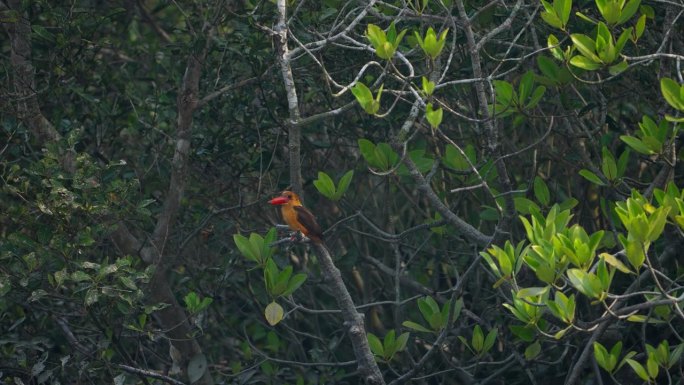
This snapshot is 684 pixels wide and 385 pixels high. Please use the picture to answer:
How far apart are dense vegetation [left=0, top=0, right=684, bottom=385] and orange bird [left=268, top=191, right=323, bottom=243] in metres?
0.19

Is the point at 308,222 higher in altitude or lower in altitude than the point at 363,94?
lower

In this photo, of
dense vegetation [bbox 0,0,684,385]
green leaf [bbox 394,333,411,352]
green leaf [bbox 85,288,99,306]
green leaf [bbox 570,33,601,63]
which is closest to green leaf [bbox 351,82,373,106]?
dense vegetation [bbox 0,0,684,385]

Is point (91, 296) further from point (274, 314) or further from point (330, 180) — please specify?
point (330, 180)

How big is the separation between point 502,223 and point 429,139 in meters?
1.77

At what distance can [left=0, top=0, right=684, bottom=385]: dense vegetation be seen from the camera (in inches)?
197

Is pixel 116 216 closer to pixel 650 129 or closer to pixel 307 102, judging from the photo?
pixel 307 102

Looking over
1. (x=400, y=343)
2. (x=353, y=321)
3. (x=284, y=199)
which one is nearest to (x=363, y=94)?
(x=353, y=321)

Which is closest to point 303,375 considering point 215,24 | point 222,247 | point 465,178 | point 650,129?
point 222,247

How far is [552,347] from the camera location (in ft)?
19.4

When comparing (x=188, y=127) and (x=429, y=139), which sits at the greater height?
(x=188, y=127)

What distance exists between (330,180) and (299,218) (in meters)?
0.51

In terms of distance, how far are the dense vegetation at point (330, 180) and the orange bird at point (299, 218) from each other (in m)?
0.19

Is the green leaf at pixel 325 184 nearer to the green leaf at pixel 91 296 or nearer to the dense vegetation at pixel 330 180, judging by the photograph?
the dense vegetation at pixel 330 180

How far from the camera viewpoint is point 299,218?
18.7 feet
